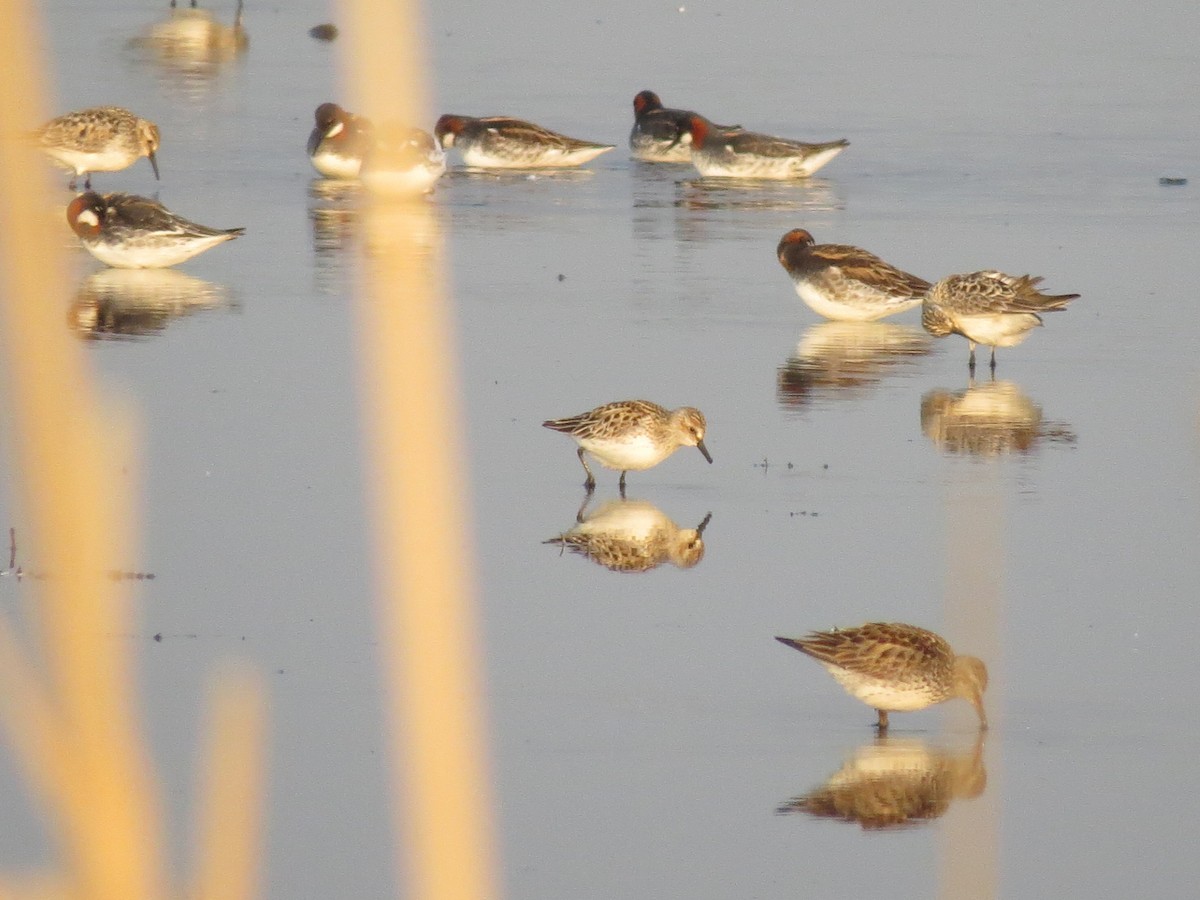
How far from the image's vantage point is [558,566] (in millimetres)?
9164

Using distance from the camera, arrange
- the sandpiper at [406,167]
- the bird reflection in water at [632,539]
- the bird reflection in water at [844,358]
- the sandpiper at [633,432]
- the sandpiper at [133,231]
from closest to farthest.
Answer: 1. the bird reflection in water at [632,539]
2. the sandpiper at [633,432]
3. the bird reflection in water at [844,358]
4. the sandpiper at [133,231]
5. the sandpiper at [406,167]

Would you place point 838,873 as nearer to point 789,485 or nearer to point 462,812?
point 462,812

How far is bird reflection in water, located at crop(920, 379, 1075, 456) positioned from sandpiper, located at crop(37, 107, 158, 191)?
8.69 meters

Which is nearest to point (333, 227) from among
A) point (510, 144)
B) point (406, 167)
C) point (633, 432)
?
point (406, 167)

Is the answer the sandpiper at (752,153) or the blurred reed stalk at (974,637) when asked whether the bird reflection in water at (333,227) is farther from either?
the blurred reed stalk at (974,637)

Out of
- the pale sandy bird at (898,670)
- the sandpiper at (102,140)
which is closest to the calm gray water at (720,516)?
the pale sandy bird at (898,670)

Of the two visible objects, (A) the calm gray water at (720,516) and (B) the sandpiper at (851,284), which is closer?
(A) the calm gray water at (720,516)

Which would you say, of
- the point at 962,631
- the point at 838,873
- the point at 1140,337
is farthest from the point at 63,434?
the point at 1140,337

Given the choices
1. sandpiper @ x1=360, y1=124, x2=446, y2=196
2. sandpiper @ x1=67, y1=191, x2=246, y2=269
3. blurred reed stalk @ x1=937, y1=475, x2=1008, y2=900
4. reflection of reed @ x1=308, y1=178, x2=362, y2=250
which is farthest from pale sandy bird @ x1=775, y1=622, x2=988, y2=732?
sandpiper @ x1=360, y1=124, x2=446, y2=196

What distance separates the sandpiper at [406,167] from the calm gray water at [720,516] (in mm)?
434

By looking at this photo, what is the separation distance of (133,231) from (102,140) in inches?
144

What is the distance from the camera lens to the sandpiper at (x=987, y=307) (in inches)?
517

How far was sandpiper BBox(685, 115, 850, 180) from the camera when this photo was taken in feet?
68.2

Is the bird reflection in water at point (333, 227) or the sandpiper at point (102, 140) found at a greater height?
the sandpiper at point (102, 140)
